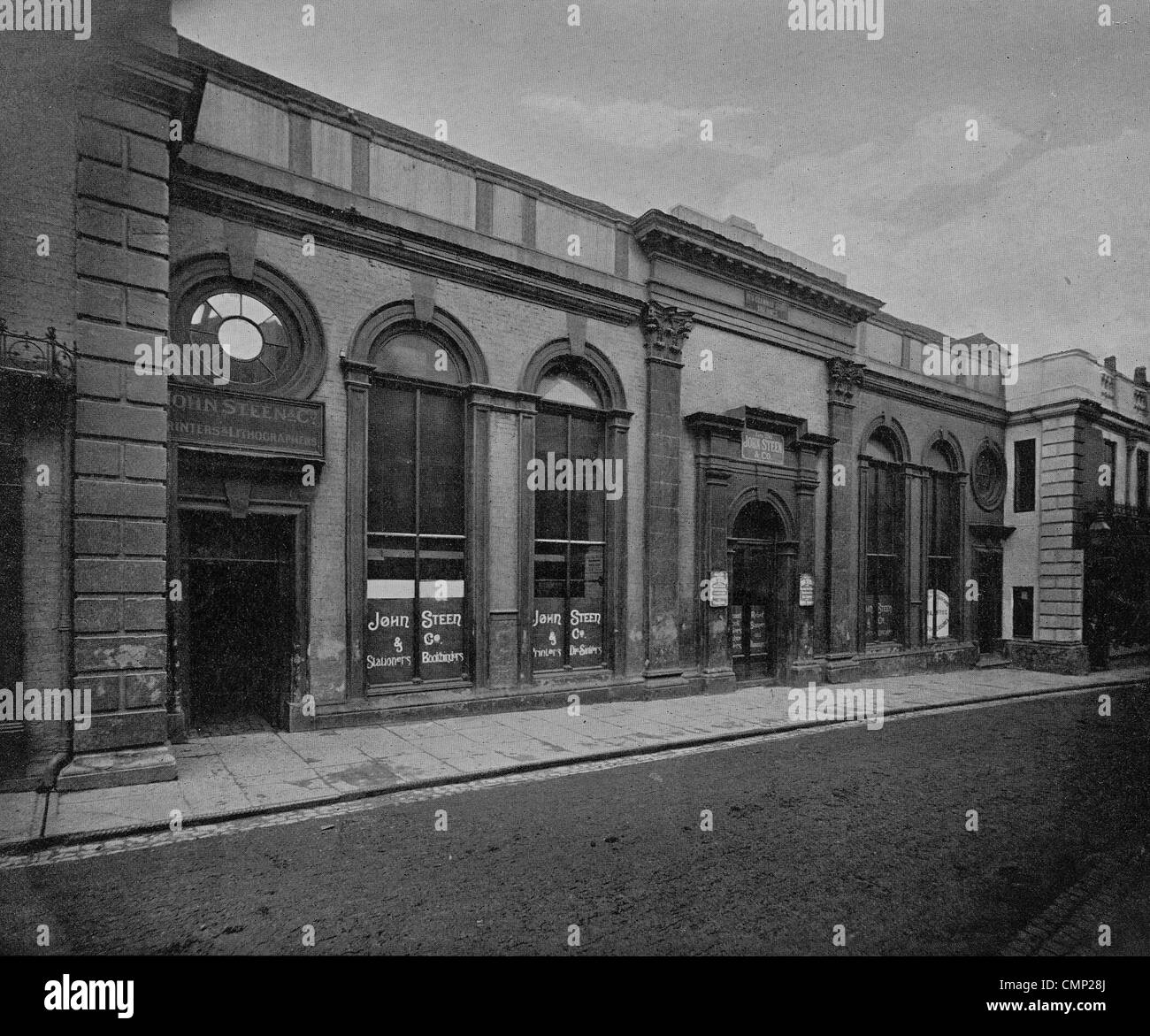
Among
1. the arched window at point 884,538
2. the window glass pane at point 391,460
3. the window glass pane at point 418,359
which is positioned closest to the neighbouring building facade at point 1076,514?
the arched window at point 884,538

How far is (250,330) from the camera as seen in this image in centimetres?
930

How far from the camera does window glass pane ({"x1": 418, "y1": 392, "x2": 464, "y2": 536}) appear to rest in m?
10.7

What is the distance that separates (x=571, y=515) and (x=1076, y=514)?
51.1 ft

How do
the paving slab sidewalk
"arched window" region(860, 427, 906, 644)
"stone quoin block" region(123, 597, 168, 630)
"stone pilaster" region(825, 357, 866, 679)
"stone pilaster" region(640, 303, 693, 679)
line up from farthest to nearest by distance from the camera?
"arched window" region(860, 427, 906, 644), "stone pilaster" region(825, 357, 866, 679), "stone pilaster" region(640, 303, 693, 679), "stone quoin block" region(123, 597, 168, 630), the paving slab sidewalk

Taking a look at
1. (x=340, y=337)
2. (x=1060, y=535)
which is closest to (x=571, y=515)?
(x=340, y=337)

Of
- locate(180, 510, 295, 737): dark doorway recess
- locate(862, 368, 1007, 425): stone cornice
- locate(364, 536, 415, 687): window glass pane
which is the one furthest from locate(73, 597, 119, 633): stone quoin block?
locate(862, 368, 1007, 425): stone cornice

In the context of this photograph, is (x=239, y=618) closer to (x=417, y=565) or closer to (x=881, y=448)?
(x=417, y=565)

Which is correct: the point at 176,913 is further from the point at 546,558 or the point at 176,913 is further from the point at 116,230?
the point at 546,558

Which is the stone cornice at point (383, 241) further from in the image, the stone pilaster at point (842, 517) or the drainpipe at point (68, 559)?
the stone pilaster at point (842, 517)

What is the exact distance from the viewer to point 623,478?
1276 cm

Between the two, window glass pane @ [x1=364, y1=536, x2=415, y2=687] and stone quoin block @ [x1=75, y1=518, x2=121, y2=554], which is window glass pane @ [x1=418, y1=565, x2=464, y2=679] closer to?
window glass pane @ [x1=364, y1=536, x2=415, y2=687]

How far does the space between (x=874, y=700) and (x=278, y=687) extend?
1100 cm

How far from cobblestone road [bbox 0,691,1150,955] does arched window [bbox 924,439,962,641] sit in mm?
11481
